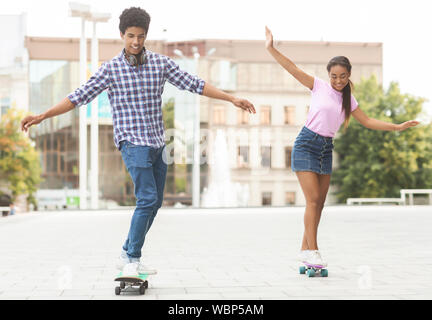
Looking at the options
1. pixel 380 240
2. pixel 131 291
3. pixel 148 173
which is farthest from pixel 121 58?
pixel 380 240

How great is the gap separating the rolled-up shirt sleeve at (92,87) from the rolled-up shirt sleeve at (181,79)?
44 centimetres

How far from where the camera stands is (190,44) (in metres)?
48.8

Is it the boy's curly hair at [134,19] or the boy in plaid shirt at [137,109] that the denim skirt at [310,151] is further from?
the boy's curly hair at [134,19]

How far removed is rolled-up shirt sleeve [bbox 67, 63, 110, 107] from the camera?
4.81 m

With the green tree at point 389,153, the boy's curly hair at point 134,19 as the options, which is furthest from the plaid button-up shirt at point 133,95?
the green tree at point 389,153

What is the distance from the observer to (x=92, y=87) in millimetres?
4832

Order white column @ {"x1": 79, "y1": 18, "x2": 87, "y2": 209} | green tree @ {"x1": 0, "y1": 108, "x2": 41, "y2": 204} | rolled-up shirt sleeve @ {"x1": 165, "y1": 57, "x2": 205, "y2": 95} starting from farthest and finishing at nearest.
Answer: green tree @ {"x1": 0, "y1": 108, "x2": 41, "y2": 204} → white column @ {"x1": 79, "y1": 18, "x2": 87, "y2": 209} → rolled-up shirt sleeve @ {"x1": 165, "y1": 57, "x2": 205, "y2": 95}

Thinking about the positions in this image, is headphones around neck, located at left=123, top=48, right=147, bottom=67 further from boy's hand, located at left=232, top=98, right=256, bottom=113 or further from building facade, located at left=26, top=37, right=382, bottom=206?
building facade, located at left=26, top=37, right=382, bottom=206

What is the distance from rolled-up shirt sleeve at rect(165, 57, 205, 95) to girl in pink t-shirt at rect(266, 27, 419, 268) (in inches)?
44.5

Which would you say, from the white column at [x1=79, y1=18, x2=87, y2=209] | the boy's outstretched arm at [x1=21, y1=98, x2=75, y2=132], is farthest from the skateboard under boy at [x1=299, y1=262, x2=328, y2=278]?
the white column at [x1=79, y1=18, x2=87, y2=209]

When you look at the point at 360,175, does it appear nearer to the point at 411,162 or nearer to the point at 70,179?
Result: the point at 411,162

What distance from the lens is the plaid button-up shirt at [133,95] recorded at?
15.6ft

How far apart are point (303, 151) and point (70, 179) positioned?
44030 mm

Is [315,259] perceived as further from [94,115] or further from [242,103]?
[94,115]
